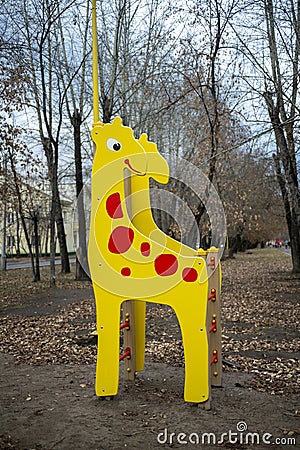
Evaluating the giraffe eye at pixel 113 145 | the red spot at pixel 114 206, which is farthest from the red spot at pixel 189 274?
the giraffe eye at pixel 113 145

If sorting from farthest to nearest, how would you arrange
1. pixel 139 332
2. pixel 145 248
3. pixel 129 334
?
pixel 139 332, pixel 129 334, pixel 145 248

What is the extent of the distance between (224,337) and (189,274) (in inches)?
147

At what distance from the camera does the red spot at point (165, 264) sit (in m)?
4.77

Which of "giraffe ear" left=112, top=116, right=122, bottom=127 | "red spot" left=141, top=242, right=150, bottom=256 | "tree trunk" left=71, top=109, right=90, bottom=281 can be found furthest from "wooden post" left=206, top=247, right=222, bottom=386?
"tree trunk" left=71, top=109, right=90, bottom=281

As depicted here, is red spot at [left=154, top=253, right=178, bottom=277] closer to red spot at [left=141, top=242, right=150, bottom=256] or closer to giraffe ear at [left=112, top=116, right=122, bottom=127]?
red spot at [left=141, top=242, right=150, bottom=256]

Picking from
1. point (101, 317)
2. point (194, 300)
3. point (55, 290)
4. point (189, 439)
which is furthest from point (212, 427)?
point (55, 290)

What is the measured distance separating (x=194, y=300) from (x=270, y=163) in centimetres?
1347

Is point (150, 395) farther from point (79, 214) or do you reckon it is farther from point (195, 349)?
point (79, 214)

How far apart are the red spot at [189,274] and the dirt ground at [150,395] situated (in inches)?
49.2

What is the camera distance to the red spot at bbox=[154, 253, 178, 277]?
4.77 metres

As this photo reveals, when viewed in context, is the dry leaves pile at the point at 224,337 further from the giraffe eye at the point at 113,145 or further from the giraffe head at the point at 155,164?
the giraffe eye at the point at 113,145

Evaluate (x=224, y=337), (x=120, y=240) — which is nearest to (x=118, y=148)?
(x=120, y=240)

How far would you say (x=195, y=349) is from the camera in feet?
15.6

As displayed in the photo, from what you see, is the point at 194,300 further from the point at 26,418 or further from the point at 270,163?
the point at 270,163
